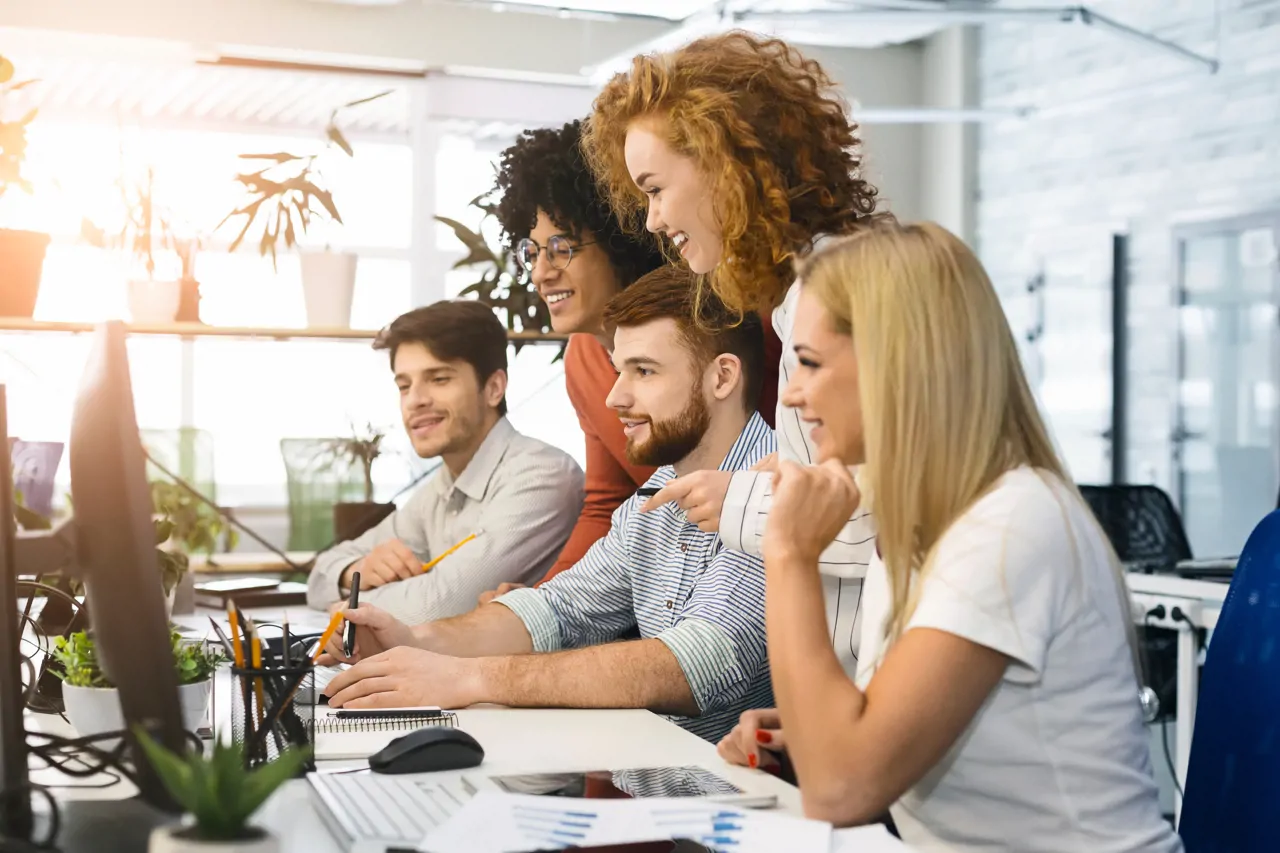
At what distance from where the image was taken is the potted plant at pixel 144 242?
3084 millimetres

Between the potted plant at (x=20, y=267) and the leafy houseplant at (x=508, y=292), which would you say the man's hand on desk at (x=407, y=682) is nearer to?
the leafy houseplant at (x=508, y=292)

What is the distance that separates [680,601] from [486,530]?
776 mm

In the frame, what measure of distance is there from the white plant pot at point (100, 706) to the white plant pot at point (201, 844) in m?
0.55

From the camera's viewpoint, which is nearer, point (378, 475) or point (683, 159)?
point (683, 159)

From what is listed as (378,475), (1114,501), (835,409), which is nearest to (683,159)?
(835,409)

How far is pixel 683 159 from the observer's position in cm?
199

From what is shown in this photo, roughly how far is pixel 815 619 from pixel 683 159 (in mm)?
990

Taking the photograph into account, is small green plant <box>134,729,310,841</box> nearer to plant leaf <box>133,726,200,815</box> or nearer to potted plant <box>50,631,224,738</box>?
plant leaf <box>133,726,200,815</box>

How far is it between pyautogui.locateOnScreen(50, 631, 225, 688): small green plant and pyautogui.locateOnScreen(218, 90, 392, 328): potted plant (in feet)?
6.00

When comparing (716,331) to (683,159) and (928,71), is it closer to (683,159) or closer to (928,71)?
(683,159)

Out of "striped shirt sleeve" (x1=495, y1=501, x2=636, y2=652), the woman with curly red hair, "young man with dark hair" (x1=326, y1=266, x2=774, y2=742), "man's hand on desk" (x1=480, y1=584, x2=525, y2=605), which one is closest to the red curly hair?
the woman with curly red hair

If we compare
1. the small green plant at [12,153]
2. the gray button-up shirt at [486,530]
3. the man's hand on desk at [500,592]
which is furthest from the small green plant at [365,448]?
the man's hand on desk at [500,592]

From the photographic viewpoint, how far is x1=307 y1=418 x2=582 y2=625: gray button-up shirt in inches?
97.4

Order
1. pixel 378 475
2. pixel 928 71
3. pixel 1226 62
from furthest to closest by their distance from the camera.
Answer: pixel 928 71 < pixel 1226 62 < pixel 378 475
